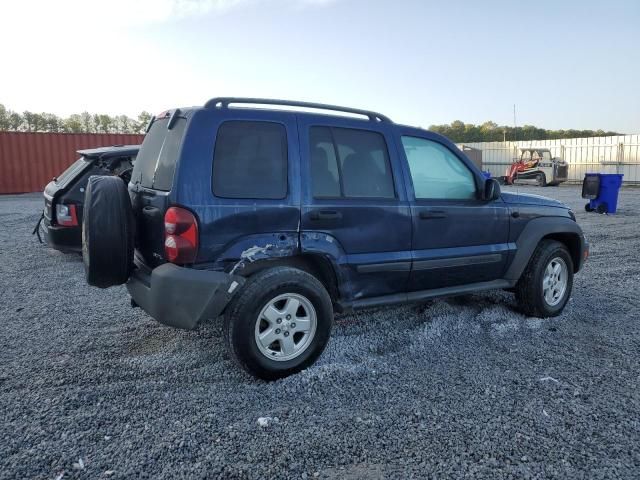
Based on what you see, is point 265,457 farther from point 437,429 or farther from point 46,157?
point 46,157

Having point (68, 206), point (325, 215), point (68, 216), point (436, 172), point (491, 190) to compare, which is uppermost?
point (436, 172)

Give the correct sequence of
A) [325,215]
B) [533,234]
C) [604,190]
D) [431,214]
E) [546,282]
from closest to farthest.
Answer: [325,215], [431,214], [533,234], [546,282], [604,190]

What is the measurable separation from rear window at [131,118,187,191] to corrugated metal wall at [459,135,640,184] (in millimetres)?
29137

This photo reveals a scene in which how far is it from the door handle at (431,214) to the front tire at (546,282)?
125cm

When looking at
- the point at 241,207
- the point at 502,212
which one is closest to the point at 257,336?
the point at 241,207

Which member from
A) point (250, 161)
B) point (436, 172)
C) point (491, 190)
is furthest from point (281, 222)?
point (491, 190)

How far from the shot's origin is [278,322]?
347 cm

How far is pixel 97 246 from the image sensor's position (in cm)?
340

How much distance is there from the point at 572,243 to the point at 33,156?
825 inches

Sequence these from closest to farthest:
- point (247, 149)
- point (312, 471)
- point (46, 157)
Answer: point (312, 471)
point (247, 149)
point (46, 157)

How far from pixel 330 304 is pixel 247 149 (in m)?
1.22

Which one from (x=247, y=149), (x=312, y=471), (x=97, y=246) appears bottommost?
(x=312, y=471)

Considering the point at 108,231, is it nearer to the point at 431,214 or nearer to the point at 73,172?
the point at 431,214

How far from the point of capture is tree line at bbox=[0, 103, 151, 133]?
34438 millimetres
